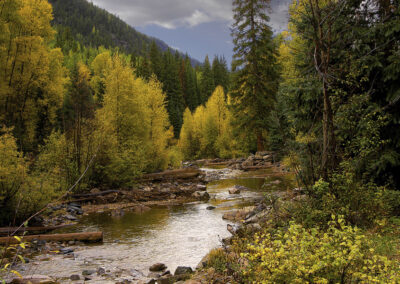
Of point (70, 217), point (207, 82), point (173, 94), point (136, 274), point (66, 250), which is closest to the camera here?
point (136, 274)

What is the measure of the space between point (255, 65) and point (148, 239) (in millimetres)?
22372

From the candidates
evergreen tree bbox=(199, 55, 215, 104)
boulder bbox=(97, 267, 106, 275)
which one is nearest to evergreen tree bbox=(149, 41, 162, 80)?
evergreen tree bbox=(199, 55, 215, 104)

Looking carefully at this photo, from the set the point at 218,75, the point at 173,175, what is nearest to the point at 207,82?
the point at 218,75

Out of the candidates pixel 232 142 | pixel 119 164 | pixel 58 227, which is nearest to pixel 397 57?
pixel 58 227

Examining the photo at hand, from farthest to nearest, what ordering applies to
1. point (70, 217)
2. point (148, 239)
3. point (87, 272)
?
point (70, 217) < point (148, 239) < point (87, 272)

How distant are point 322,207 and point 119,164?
1252cm

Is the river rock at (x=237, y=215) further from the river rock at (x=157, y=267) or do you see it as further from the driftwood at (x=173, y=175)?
the driftwood at (x=173, y=175)

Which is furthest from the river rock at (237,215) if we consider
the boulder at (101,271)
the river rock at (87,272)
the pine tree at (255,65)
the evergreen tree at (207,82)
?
the evergreen tree at (207,82)

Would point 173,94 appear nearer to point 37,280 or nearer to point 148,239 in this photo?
point 148,239

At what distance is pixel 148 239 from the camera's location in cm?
952

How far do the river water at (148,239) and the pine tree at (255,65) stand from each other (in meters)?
14.3

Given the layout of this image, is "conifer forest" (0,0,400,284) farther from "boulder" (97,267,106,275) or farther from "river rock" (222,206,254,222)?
"river rock" (222,206,254,222)

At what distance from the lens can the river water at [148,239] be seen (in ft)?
24.5

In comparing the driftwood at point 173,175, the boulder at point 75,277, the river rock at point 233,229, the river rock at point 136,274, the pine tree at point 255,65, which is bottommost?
the river rock at point 136,274
